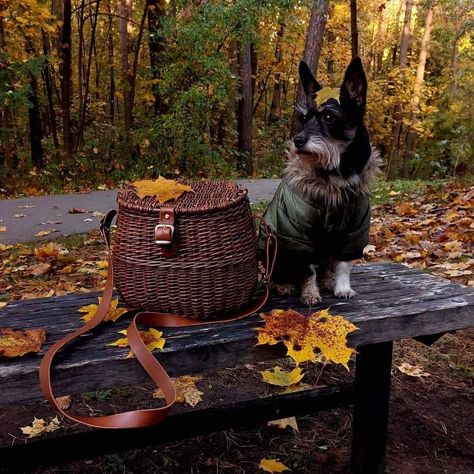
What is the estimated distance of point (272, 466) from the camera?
2.55 meters

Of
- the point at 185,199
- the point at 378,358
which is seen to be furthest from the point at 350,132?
the point at 378,358

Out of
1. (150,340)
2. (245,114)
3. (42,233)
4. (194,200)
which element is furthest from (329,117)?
A: (245,114)

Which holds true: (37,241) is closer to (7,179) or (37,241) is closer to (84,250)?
(84,250)

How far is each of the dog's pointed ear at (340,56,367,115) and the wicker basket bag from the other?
22.9 inches

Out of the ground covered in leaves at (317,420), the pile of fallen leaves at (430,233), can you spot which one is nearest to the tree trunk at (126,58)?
the pile of fallen leaves at (430,233)

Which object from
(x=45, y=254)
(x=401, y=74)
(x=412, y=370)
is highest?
(x=401, y=74)

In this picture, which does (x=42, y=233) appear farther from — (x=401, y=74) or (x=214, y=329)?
(x=401, y=74)

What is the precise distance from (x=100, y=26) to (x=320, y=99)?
22206 millimetres

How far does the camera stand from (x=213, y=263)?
6.36 feet

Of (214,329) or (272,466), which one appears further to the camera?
(272,466)

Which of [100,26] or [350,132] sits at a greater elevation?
[100,26]

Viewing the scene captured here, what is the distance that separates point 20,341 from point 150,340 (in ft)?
1.41

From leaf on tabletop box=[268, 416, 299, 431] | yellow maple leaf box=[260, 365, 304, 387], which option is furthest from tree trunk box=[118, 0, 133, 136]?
leaf on tabletop box=[268, 416, 299, 431]

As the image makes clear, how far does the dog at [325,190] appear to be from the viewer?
2.13 meters
